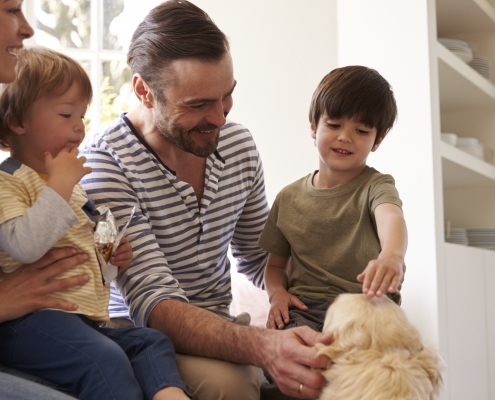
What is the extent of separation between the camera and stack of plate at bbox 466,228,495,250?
3.92m

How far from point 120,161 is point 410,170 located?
1.84 m

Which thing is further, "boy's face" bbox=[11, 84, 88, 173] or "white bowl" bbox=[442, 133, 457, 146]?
"white bowl" bbox=[442, 133, 457, 146]

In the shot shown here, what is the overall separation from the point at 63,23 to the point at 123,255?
2.73 m

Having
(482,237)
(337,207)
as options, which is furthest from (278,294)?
(482,237)

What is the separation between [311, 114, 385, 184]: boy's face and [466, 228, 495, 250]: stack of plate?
2.18 metres

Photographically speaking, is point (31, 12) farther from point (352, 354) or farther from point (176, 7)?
point (352, 354)

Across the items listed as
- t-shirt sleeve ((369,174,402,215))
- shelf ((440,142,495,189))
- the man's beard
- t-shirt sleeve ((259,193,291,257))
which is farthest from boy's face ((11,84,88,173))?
shelf ((440,142,495,189))

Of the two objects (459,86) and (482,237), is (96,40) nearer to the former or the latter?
(459,86)

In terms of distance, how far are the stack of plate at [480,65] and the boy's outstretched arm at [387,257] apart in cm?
269

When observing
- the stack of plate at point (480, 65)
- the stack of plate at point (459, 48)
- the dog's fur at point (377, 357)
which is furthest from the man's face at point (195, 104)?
the stack of plate at point (480, 65)

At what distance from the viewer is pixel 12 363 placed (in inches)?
62.2

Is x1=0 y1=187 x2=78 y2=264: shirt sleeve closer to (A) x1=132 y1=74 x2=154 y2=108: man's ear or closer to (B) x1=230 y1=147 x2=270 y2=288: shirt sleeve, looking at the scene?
(A) x1=132 y1=74 x2=154 y2=108: man's ear

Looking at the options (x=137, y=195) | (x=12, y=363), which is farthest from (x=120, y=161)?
(x=12, y=363)

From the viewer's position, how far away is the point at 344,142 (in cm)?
193
